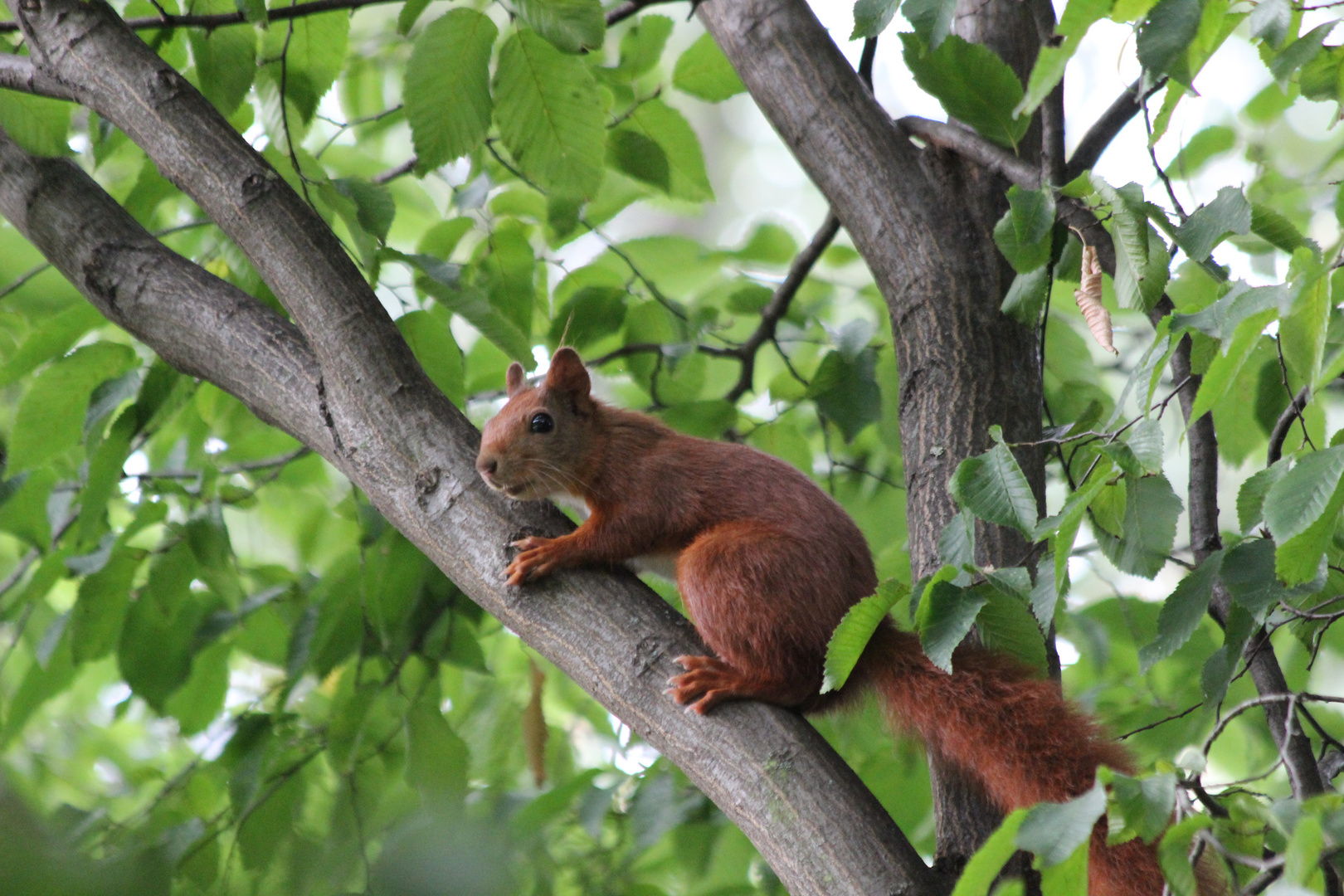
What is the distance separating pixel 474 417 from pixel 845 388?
1.23 meters

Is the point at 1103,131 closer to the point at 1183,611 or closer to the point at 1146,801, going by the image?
the point at 1183,611

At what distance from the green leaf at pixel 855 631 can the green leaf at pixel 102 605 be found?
68.7 inches

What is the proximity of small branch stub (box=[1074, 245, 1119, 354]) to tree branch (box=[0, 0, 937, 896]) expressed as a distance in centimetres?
69

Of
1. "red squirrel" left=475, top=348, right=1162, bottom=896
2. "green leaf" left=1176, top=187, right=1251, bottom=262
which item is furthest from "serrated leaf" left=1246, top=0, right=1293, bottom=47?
"red squirrel" left=475, top=348, right=1162, bottom=896

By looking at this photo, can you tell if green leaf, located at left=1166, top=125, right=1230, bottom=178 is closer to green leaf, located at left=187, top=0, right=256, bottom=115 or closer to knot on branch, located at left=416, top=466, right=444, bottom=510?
knot on branch, located at left=416, top=466, right=444, bottom=510

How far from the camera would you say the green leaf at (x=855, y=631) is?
144cm

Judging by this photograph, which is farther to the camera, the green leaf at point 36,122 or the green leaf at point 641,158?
the green leaf at point 641,158

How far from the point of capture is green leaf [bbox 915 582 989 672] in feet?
4.45

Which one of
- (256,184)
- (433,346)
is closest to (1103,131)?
(433,346)

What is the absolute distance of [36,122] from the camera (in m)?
2.21

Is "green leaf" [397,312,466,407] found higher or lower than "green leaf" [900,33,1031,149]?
higher

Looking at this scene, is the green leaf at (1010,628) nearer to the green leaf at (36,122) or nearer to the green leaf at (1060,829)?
→ the green leaf at (1060,829)

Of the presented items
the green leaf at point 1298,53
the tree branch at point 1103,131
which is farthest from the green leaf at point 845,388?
the green leaf at point 1298,53

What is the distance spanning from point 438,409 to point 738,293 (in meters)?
1.29
